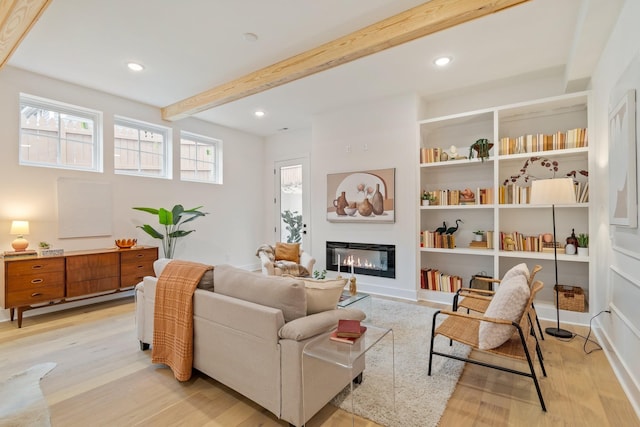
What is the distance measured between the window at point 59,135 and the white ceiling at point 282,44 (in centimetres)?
42

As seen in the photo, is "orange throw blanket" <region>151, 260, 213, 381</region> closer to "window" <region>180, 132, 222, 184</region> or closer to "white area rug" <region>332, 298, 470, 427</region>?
"white area rug" <region>332, 298, 470, 427</region>

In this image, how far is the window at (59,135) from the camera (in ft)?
12.4

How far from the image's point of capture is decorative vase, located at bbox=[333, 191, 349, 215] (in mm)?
4887

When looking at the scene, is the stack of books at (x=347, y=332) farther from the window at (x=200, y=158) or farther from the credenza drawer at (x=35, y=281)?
the window at (x=200, y=158)

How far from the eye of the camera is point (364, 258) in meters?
4.80

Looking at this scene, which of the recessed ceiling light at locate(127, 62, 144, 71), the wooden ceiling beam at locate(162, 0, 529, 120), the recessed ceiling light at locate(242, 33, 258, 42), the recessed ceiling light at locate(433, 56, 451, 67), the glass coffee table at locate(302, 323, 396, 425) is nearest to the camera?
the glass coffee table at locate(302, 323, 396, 425)

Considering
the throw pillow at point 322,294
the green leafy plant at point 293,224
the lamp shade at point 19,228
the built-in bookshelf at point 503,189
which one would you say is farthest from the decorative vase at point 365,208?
the lamp shade at point 19,228

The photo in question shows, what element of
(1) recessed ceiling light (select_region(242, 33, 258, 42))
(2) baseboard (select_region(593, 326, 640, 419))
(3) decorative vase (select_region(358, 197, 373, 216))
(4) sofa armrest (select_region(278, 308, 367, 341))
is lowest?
(2) baseboard (select_region(593, 326, 640, 419))

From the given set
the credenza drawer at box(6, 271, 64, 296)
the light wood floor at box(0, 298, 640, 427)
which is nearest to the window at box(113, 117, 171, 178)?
the credenza drawer at box(6, 271, 64, 296)

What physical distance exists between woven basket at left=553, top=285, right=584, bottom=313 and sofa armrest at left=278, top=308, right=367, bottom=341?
283 cm

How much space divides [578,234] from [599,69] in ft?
5.99

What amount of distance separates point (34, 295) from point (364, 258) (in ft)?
13.6

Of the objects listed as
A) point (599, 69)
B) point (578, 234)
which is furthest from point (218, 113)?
Result: point (578, 234)

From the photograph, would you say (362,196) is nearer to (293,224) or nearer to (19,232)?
(293,224)
